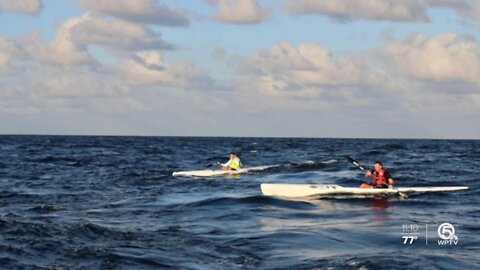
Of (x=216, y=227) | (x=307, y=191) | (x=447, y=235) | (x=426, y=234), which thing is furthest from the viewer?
(x=307, y=191)

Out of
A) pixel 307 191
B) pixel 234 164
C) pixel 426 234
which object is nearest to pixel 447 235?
pixel 426 234

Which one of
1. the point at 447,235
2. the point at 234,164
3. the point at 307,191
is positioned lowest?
the point at 447,235

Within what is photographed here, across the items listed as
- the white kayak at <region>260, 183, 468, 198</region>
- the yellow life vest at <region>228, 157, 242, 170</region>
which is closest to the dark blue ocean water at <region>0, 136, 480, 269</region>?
the white kayak at <region>260, 183, 468, 198</region>

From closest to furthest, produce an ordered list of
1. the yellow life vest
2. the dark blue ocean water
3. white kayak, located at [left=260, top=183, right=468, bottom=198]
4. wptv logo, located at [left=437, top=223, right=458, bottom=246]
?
the dark blue ocean water < wptv logo, located at [left=437, top=223, right=458, bottom=246] < white kayak, located at [left=260, top=183, right=468, bottom=198] < the yellow life vest

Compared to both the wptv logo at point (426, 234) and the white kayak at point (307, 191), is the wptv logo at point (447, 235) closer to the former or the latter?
the wptv logo at point (426, 234)

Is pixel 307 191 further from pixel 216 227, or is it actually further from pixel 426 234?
pixel 426 234

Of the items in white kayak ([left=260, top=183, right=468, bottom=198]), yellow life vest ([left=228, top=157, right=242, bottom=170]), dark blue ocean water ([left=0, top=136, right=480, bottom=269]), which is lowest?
dark blue ocean water ([left=0, top=136, right=480, bottom=269])

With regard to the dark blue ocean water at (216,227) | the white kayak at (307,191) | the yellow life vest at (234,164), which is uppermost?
the yellow life vest at (234,164)

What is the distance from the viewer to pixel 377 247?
16.8 m

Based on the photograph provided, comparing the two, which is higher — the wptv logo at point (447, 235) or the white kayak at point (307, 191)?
the white kayak at point (307, 191)

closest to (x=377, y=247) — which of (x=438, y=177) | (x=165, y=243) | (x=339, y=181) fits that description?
(x=165, y=243)

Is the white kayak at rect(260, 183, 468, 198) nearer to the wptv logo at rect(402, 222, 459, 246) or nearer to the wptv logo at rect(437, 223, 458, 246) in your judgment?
the wptv logo at rect(402, 222, 459, 246)

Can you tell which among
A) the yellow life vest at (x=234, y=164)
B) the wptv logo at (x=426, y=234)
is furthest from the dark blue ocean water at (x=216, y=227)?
the yellow life vest at (x=234, y=164)

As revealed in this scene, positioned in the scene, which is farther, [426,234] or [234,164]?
[234,164]
